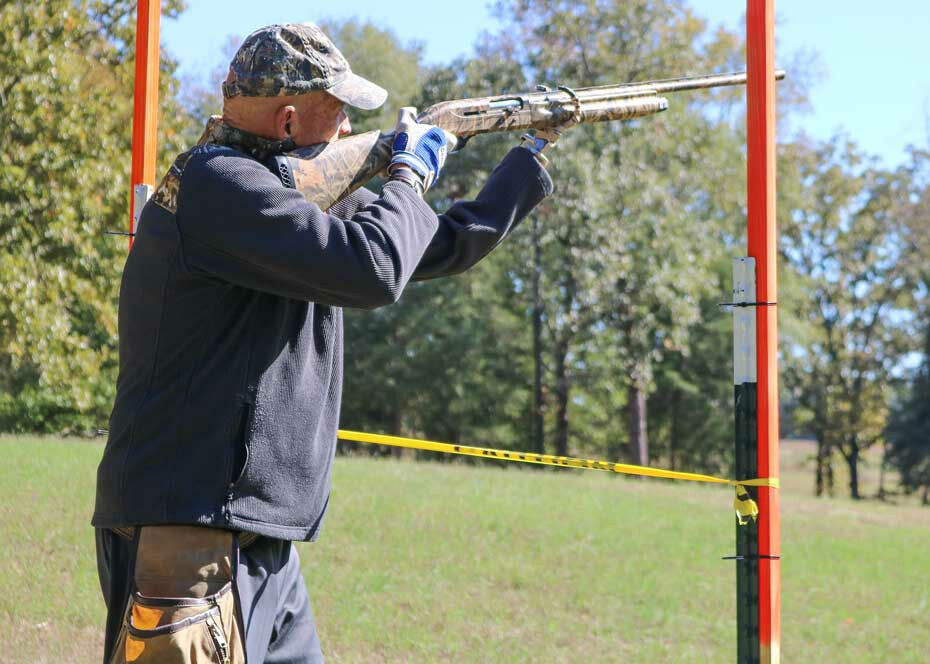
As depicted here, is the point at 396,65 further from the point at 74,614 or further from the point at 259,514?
the point at 259,514

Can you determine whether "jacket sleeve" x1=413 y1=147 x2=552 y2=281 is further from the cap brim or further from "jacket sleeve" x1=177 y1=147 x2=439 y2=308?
"jacket sleeve" x1=177 y1=147 x2=439 y2=308

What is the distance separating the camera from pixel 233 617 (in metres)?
2.61

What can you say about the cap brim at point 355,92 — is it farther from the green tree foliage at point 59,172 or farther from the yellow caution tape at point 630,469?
the green tree foliage at point 59,172

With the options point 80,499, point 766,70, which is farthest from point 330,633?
point 766,70

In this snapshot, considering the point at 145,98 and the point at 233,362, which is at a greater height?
the point at 145,98

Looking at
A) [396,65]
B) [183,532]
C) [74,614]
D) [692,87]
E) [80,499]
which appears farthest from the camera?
[396,65]

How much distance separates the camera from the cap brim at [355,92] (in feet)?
9.01

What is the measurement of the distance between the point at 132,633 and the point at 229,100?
4.38ft

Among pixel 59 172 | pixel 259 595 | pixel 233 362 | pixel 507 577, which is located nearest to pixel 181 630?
pixel 259 595

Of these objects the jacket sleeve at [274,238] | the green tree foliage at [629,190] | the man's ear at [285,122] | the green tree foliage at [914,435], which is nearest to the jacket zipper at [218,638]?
the jacket sleeve at [274,238]

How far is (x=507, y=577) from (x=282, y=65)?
7020mm

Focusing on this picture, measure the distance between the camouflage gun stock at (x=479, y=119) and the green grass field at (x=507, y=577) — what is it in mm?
3758

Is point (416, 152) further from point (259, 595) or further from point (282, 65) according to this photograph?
point (259, 595)

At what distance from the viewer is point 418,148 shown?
3.04 m
